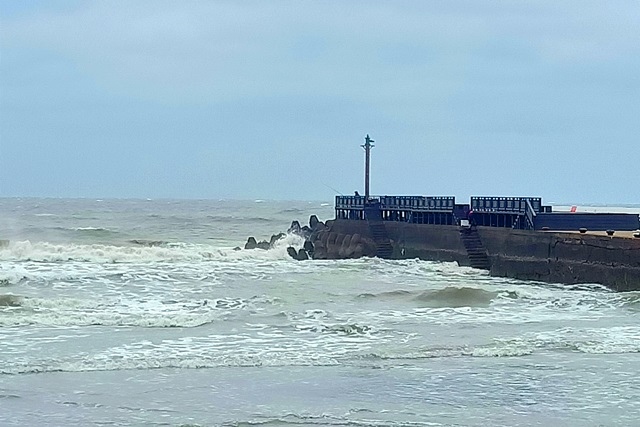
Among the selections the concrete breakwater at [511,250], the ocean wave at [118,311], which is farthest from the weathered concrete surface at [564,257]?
the ocean wave at [118,311]

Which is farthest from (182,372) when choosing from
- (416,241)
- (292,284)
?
(416,241)

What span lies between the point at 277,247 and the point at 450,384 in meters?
31.3

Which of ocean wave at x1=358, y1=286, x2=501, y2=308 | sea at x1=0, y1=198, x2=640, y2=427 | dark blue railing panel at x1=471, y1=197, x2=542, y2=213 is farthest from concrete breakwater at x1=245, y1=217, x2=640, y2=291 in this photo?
ocean wave at x1=358, y1=286, x2=501, y2=308

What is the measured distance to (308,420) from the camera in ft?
35.9

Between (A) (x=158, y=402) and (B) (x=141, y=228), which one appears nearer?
(A) (x=158, y=402)

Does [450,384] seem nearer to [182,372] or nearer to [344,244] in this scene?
[182,372]

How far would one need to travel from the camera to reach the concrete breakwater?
25.1 m

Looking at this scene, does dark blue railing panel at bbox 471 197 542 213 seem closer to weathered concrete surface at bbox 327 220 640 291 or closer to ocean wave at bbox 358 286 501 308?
weathered concrete surface at bbox 327 220 640 291

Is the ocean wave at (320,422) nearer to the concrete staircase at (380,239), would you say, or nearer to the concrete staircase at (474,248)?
the concrete staircase at (474,248)

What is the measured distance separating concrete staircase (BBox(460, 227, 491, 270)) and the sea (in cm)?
47

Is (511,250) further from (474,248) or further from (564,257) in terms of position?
(564,257)

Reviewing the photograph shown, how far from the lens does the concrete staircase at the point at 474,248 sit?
3102cm

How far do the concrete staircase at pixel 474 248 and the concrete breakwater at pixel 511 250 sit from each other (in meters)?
0.04

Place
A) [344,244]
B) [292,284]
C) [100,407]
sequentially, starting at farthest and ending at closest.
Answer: [344,244] < [292,284] < [100,407]
